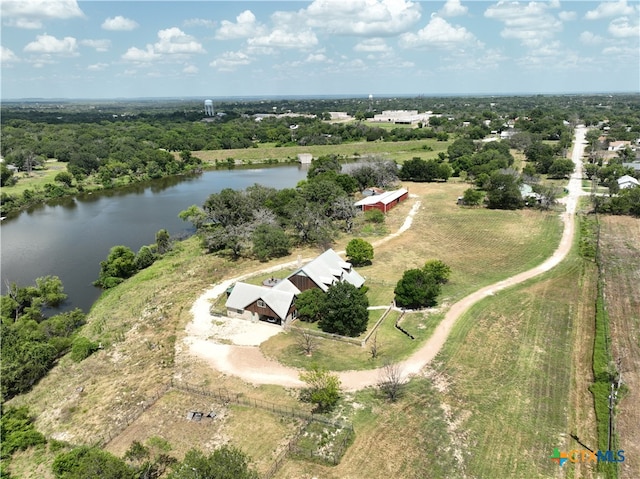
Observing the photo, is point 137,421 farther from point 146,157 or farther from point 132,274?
point 146,157

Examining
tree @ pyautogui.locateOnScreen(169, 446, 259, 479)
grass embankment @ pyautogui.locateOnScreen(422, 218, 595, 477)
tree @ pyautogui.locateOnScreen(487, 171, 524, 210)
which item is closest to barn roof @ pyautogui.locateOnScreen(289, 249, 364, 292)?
grass embankment @ pyautogui.locateOnScreen(422, 218, 595, 477)

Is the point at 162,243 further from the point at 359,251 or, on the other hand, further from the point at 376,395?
the point at 376,395

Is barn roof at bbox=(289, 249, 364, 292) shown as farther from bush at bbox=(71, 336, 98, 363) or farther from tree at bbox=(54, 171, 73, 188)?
tree at bbox=(54, 171, 73, 188)

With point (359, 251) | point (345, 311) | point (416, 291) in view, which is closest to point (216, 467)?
point (345, 311)

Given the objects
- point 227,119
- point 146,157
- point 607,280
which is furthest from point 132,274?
point 227,119

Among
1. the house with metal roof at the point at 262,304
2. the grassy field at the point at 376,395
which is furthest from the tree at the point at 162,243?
the house with metal roof at the point at 262,304
